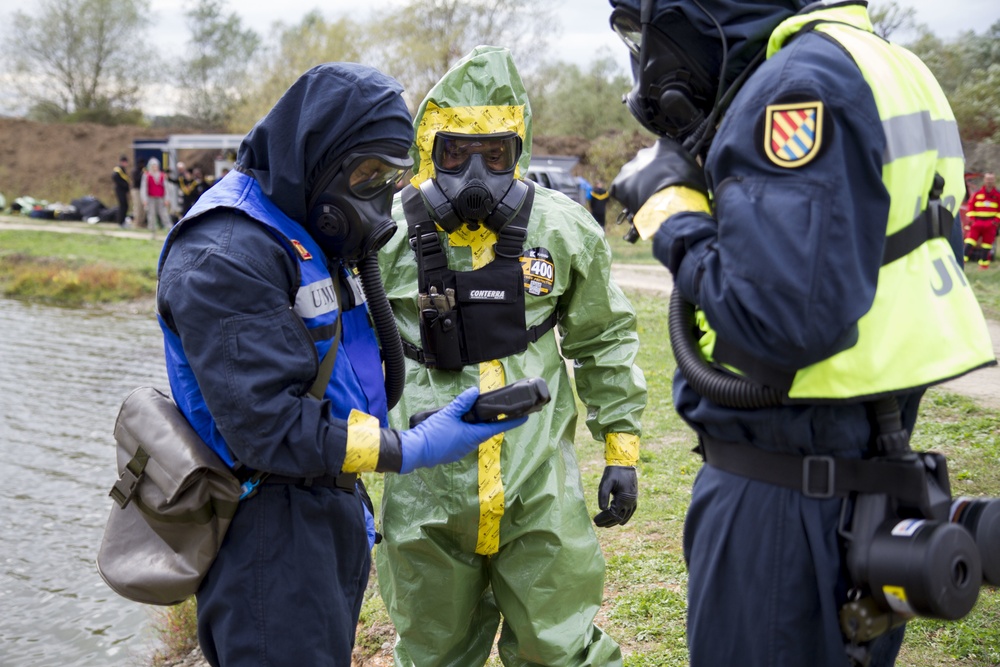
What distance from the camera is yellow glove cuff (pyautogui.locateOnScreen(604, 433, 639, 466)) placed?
316cm

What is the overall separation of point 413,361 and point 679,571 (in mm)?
2034

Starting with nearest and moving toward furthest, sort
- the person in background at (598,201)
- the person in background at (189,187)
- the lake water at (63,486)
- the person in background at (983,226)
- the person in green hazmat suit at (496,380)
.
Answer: the person in green hazmat suit at (496,380)
the lake water at (63,486)
the person in background at (983,226)
the person in background at (598,201)
the person in background at (189,187)

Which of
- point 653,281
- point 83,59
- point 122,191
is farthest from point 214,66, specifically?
point 653,281

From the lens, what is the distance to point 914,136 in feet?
5.83

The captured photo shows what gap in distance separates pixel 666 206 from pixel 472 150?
1316 mm

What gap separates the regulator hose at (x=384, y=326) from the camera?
2.73 metres

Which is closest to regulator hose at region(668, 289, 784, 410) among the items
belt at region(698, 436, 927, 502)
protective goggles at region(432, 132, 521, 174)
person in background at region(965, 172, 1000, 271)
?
belt at region(698, 436, 927, 502)

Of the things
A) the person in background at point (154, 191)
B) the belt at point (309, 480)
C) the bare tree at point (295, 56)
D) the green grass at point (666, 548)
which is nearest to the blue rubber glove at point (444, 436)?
the belt at point (309, 480)

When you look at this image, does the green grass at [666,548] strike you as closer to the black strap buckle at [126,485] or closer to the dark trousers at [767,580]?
the dark trousers at [767,580]

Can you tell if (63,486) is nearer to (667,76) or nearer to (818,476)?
(667,76)

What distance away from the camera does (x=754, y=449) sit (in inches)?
76.0

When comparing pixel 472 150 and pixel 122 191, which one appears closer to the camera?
pixel 472 150

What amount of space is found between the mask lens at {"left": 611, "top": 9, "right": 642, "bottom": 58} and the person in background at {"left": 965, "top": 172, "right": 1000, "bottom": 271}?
1547 centimetres

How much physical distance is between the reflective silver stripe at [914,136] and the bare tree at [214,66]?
43665mm
